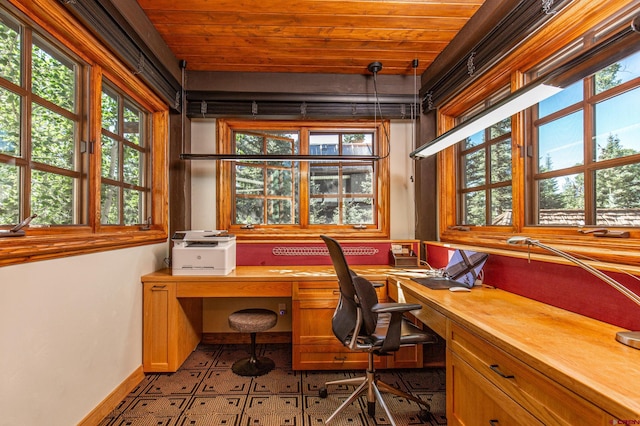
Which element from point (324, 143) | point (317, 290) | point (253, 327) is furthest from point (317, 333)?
point (324, 143)

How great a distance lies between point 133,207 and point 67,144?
78 cm

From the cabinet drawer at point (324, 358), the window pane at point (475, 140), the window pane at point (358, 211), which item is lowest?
the cabinet drawer at point (324, 358)

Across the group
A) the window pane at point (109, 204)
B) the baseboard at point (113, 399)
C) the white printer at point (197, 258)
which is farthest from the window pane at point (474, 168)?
the baseboard at point (113, 399)

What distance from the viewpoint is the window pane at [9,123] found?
1.36 metres

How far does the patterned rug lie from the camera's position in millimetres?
1864

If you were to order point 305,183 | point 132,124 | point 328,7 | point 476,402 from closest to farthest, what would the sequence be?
1. point 476,402
2. point 328,7
3. point 132,124
4. point 305,183

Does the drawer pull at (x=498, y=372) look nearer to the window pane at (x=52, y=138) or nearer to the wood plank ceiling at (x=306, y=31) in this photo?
the wood plank ceiling at (x=306, y=31)

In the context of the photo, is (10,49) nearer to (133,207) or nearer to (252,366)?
(133,207)

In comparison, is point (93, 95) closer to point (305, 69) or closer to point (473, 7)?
point (305, 69)

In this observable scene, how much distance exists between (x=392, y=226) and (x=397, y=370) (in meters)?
1.39

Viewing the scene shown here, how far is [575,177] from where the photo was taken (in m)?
1.65

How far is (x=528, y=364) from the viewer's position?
0.99m

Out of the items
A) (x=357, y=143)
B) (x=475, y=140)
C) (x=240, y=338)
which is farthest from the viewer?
(x=357, y=143)

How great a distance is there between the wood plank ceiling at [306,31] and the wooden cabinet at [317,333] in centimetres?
202
